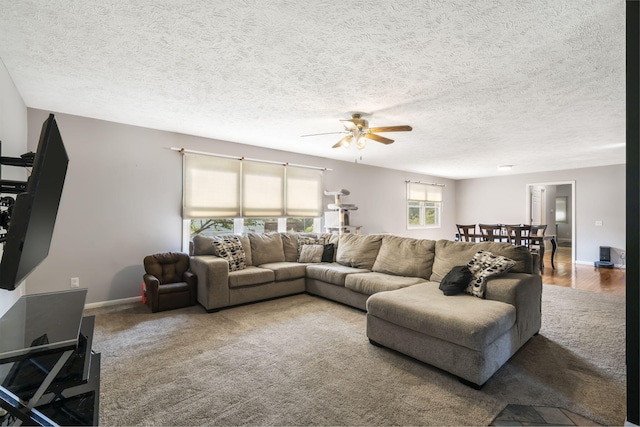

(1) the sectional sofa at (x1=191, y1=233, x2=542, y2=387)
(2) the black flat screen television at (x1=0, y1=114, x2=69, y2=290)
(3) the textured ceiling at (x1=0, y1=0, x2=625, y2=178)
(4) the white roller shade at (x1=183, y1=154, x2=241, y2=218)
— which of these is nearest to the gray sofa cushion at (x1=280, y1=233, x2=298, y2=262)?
(1) the sectional sofa at (x1=191, y1=233, x2=542, y2=387)

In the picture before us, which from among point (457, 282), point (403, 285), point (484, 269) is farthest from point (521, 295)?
point (403, 285)

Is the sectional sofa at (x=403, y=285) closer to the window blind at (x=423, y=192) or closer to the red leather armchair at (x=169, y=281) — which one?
the red leather armchair at (x=169, y=281)

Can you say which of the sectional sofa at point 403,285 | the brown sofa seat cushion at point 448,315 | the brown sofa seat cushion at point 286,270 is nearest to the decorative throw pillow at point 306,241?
the sectional sofa at point 403,285

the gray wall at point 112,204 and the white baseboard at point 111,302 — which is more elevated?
the gray wall at point 112,204

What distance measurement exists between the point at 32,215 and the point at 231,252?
3.23 meters

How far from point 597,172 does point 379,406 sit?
8.59 m

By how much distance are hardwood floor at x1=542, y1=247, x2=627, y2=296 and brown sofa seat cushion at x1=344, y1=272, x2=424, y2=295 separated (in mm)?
3564

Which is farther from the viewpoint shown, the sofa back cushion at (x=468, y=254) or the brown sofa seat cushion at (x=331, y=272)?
the brown sofa seat cushion at (x=331, y=272)

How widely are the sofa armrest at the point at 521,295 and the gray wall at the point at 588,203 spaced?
20.2 feet

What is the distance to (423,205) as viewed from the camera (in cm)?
903

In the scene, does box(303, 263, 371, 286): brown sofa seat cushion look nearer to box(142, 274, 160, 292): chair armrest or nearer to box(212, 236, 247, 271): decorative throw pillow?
box(212, 236, 247, 271): decorative throw pillow

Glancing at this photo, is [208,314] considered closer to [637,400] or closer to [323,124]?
[323,124]

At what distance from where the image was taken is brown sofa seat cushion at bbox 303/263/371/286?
3.95m

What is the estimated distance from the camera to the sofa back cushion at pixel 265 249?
4.65m
